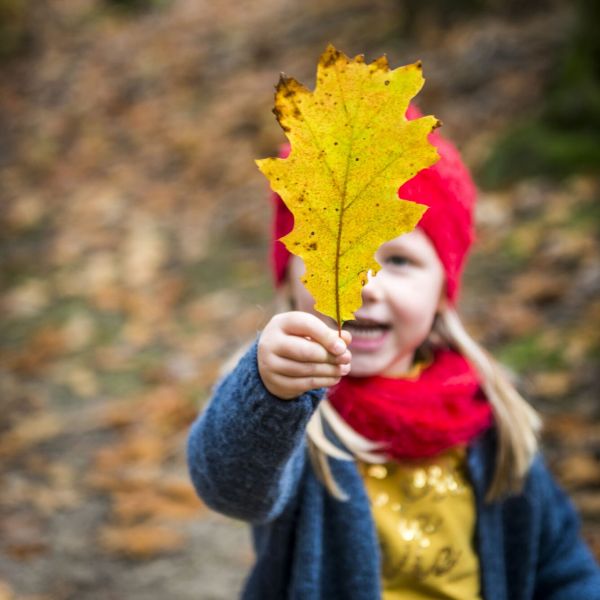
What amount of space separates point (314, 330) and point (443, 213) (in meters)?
0.60

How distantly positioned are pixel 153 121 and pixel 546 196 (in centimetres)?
393

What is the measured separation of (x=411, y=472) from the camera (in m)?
1.58

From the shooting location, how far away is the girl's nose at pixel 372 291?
55.6 inches

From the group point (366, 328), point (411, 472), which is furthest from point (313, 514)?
point (366, 328)

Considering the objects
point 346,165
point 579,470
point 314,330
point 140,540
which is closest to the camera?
point 346,165

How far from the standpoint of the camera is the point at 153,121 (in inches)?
272

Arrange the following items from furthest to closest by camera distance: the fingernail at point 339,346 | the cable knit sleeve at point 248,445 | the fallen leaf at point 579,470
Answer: the fallen leaf at point 579,470 < the cable knit sleeve at point 248,445 < the fingernail at point 339,346

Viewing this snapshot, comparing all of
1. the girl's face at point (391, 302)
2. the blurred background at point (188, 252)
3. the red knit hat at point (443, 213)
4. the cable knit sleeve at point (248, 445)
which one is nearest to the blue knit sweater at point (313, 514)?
the cable knit sleeve at point (248, 445)

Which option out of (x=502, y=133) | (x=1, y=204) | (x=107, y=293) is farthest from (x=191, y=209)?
(x=502, y=133)

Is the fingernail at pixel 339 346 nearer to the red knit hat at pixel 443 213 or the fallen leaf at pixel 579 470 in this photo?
the red knit hat at pixel 443 213

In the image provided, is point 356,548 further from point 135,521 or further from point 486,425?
point 135,521

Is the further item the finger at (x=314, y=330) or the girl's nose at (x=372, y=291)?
the girl's nose at (x=372, y=291)

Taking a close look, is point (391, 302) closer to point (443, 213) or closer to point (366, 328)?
point (366, 328)

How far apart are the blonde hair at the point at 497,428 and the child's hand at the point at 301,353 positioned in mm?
451
